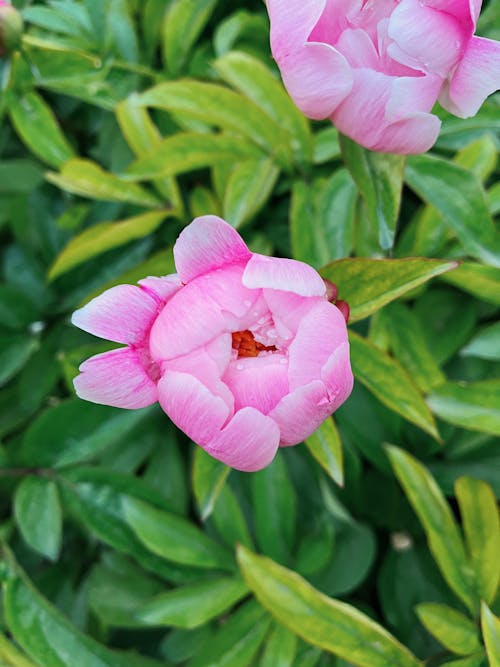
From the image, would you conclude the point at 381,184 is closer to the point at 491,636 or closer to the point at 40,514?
the point at 491,636

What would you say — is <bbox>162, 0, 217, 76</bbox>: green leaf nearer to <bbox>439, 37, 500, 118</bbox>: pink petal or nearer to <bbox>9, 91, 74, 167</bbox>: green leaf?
<bbox>9, 91, 74, 167</bbox>: green leaf

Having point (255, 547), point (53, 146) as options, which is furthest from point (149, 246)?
point (255, 547)

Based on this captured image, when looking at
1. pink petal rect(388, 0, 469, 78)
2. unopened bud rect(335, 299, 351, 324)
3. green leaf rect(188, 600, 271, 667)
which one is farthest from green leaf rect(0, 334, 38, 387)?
pink petal rect(388, 0, 469, 78)

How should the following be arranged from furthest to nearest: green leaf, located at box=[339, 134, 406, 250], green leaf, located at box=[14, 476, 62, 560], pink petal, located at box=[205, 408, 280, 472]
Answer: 1. green leaf, located at box=[14, 476, 62, 560]
2. green leaf, located at box=[339, 134, 406, 250]
3. pink petal, located at box=[205, 408, 280, 472]

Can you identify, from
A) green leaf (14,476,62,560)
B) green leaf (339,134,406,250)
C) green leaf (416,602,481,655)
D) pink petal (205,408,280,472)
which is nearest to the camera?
pink petal (205,408,280,472)

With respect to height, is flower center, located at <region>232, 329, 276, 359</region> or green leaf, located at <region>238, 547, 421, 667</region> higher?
flower center, located at <region>232, 329, 276, 359</region>

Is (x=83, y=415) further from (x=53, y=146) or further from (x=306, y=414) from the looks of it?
(x=306, y=414)

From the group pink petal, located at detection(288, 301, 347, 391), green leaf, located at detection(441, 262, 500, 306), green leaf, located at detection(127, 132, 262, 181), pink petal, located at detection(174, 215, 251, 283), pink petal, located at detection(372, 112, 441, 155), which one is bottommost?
green leaf, located at detection(441, 262, 500, 306)

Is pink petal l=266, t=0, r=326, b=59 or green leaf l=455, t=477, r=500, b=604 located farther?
green leaf l=455, t=477, r=500, b=604
